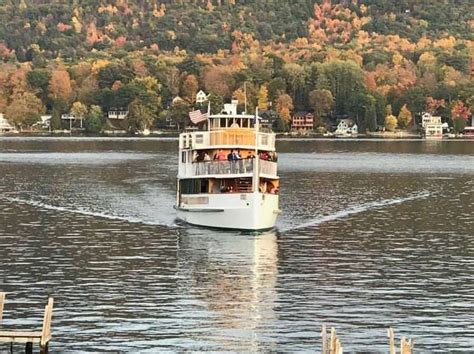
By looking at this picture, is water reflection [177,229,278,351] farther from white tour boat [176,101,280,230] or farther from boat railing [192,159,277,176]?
boat railing [192,159,277,176]

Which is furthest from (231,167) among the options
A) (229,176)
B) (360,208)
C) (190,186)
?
(360,208)

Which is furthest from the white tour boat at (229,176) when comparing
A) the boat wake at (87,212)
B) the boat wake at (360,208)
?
the boat wake at (360,208)

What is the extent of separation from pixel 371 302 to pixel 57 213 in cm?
5220

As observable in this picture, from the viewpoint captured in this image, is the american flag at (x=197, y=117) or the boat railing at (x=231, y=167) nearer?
the boat railing at (x=231, y=167)

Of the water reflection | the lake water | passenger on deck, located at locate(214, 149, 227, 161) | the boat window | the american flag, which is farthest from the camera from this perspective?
the american flag

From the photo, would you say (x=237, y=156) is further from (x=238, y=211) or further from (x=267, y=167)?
(x=238, y=211)

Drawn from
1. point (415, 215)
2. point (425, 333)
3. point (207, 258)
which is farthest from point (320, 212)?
point (425, 333)

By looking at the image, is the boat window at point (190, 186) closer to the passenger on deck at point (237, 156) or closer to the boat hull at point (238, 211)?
the boat hull at point (238, 211)

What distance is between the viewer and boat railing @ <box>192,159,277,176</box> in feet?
296

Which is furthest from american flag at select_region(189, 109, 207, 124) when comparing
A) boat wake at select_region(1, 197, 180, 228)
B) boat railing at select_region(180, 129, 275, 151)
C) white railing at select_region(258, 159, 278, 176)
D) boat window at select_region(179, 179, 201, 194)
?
boat wake at select_region(1, 197, 180, 228)

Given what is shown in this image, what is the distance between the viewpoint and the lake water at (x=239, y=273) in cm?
5516

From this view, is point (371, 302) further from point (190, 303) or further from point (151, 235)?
point (151, 235)

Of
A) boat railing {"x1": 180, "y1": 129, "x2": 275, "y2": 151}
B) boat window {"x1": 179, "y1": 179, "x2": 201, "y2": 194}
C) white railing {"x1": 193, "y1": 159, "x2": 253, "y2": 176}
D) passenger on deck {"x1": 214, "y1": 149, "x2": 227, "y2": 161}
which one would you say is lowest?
boat window {"x1": 179, "y1": 179, "x2": 201, "y2": 194}

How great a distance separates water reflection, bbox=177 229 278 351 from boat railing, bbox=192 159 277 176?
441 cm
